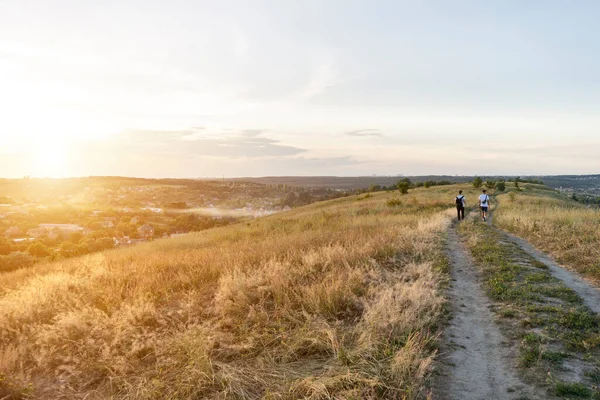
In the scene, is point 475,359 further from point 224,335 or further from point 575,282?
point 575,282

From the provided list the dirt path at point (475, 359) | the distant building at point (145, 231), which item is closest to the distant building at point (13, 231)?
the distant building at point (145, 231)

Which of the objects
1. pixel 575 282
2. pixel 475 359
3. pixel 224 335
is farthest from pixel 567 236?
pixel 224 335

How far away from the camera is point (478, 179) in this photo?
5975 centimetres

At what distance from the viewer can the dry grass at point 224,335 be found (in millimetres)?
4156

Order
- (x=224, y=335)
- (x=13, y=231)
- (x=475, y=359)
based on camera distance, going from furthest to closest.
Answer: (x=13, y=231) < (x=224, y=335) < (x=475, y=359)

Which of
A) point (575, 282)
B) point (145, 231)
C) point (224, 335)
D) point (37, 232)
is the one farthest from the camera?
point (145, 231)

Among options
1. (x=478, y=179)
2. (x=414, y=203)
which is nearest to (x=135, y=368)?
(x=414, y=203)

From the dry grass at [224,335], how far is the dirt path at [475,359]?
0.31 m

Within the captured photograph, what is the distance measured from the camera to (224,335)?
17.8 ft

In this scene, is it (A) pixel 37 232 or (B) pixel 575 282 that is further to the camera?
(A) pixel 37 232

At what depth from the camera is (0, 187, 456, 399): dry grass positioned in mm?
4156

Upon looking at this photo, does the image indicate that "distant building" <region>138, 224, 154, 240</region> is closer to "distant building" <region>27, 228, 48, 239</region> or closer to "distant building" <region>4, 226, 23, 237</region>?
"distant building" <region>27, 228, 48, 239</region>

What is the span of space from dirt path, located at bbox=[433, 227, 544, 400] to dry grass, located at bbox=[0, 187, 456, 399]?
309 mm

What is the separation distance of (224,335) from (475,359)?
12.3 ft
